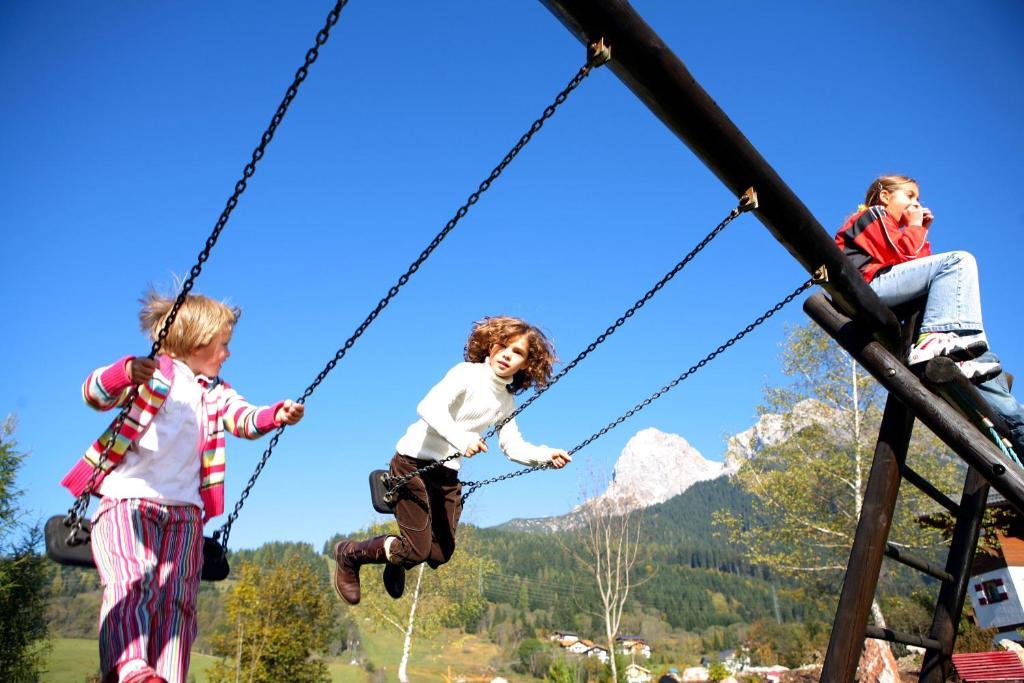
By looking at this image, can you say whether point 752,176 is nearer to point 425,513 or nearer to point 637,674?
point 425,513

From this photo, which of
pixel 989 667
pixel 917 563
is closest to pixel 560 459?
pixel 917 563

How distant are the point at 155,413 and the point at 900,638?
12.5ft

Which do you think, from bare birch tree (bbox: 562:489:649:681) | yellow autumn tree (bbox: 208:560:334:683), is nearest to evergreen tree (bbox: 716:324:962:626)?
bare birch tree (bbox: 562:489:649:681)

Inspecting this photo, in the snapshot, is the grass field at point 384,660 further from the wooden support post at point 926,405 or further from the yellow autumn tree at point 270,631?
the wooden support post at point 926,405

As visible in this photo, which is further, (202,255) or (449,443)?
(449,443)

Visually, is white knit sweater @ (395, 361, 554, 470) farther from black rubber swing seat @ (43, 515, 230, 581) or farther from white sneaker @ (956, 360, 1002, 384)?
white sneaker @ (956, 360, 1002, 384)

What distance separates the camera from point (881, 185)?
399 centimetres

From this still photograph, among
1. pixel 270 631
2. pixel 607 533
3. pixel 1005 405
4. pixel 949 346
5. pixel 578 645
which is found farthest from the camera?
pixel 578 645

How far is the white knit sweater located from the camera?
12.0ft

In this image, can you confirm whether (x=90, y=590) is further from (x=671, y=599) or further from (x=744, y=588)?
(x=744, y=588)

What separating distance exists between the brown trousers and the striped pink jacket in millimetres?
1282

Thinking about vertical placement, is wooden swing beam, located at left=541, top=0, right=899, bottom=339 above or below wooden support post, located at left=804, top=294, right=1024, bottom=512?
above

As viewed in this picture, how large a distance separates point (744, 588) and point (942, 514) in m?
90.7

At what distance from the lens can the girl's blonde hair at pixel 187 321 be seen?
105 inches
